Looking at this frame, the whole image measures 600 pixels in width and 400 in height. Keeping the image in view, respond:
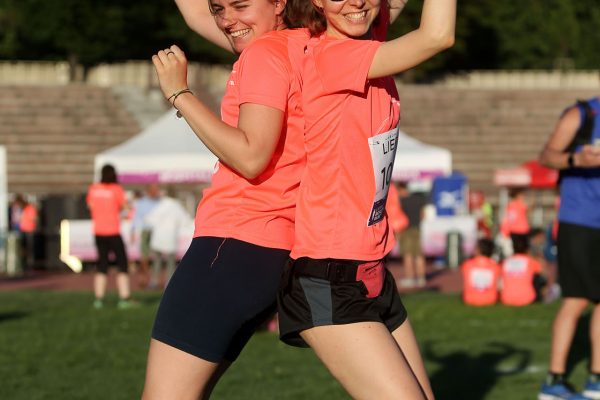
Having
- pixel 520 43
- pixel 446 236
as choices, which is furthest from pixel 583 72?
pixel 446 236

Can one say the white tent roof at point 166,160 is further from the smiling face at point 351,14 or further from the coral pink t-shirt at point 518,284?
the smiling face at point 351,14

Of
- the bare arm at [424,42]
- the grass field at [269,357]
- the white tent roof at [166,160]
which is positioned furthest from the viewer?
the white tent roof at [166,160]

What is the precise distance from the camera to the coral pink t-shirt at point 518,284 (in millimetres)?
16094

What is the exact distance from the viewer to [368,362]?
13.7 feet

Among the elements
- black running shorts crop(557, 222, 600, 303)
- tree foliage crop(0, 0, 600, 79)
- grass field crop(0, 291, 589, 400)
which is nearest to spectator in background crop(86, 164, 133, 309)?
grass field crop(0, 291, 589, 400)

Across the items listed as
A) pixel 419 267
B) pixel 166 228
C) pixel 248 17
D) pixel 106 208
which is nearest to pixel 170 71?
pixel 248 17

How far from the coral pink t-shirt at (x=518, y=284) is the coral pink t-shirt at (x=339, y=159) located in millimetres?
11970

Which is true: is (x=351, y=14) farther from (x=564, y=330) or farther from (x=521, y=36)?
(x=521, y=36)

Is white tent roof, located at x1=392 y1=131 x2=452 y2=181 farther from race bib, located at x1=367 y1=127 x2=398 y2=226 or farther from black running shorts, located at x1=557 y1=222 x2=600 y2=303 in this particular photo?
race bib, located at x1=367 y1=127 x2=398 y2=226

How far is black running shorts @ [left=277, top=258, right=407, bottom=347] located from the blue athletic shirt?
406 cm

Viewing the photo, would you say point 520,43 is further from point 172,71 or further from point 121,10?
point 172,71

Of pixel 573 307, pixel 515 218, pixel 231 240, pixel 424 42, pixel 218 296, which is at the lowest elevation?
pixel 515 218

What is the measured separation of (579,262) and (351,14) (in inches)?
169

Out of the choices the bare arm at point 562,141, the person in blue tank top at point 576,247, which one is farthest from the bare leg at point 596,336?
the bare arm at point 562,141
